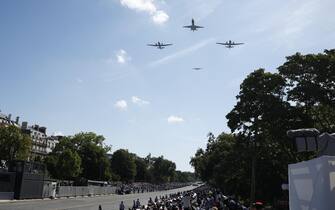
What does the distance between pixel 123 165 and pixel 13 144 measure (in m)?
85.0

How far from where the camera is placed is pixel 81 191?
8756 centimetres

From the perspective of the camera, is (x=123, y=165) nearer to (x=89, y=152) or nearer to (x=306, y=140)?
(x=89, y=152)

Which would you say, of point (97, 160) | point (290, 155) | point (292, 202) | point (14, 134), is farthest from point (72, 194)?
point (292, 202)

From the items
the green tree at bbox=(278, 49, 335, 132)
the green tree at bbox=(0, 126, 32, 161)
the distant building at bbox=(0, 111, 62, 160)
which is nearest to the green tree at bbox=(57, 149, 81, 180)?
the green tree at bbox=(0, 126, 32, 161)

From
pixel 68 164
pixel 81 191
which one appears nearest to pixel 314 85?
pixel 81 191

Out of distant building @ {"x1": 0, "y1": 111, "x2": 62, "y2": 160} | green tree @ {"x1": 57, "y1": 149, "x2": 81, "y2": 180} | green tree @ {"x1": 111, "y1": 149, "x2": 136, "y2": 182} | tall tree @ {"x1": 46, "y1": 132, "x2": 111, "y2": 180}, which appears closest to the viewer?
green tree @ {"x1": 57, "y1": 149, "x2": 81, "y2": 180}

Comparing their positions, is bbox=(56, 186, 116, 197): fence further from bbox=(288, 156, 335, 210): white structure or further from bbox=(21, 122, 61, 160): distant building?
bbox=(288, 156, 335, 210): white structure

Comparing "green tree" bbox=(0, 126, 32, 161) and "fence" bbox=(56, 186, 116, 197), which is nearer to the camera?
"fence" bbox=(56, 186, 116, 197)

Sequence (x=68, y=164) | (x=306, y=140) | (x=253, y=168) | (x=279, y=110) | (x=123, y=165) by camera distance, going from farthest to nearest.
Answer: (x=123, y=165), (x=68, y=164), (x=253, y=168), (x=279, y=110), (x=306, y=140)

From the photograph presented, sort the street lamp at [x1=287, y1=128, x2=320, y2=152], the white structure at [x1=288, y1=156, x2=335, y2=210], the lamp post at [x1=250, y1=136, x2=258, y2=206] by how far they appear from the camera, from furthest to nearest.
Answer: the lamp post at [x1=250, y1=136, x2=258, y2=206]
the street lamp at [x1=287, y1=128, x2=320, y2=152]
the white structure at [x1=288, y1=156, x2=335, y2=210]

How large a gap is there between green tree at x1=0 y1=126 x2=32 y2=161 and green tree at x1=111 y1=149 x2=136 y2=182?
273 ft

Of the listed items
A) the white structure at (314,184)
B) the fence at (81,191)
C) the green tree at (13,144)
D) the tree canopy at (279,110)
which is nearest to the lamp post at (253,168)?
the tree canopy at (279,110)

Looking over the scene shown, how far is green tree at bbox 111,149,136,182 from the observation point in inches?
6658

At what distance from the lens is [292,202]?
10211mm
